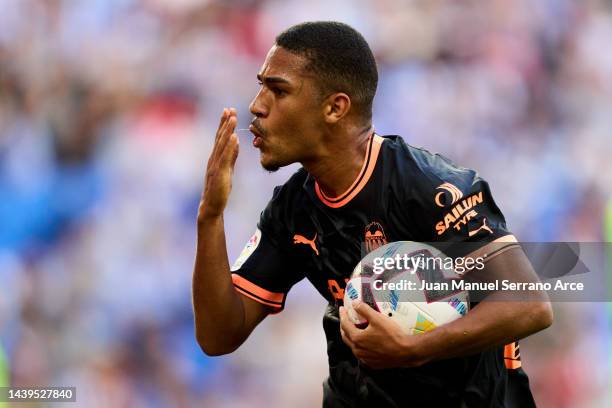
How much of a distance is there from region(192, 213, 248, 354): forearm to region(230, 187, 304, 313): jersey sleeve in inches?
3.7

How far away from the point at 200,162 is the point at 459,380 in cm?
289

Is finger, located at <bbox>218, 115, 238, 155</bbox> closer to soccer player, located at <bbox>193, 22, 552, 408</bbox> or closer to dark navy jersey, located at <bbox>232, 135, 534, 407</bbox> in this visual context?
soccer player, located at <bbox>193, 22, 552, 408</bbox>

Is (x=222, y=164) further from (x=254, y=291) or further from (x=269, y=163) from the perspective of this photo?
(x=254, y=291)

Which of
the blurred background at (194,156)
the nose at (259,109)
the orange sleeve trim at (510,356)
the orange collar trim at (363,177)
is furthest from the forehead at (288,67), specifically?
the blurred background at (194,156)

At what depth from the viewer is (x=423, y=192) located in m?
2.95

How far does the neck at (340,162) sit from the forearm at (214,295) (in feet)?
1.33

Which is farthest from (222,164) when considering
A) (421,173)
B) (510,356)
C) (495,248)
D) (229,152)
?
(510,356)

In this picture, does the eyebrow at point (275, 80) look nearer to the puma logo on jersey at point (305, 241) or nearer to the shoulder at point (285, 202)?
the shoulder at point (285, 202)

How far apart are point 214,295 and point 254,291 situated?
256mm

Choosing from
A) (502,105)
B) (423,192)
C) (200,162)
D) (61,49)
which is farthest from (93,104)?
(423,192)

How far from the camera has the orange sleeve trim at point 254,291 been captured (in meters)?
3.35

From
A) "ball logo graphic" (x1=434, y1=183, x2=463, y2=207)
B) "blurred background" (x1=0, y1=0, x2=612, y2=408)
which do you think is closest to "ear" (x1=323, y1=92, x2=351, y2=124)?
"ball logo graphic" (x1=434, y1=183, x2=463, y2=207)

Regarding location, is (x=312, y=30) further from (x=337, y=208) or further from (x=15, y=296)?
(x=15, y=296)

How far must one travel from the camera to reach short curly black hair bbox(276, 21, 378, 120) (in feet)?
10.1
